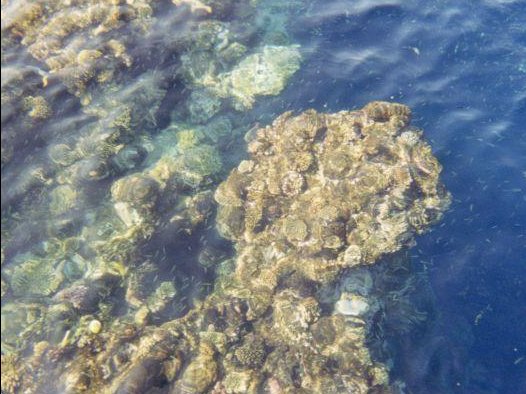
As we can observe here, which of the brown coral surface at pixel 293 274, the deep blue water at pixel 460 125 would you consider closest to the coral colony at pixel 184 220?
the brown coral surface at pixel 293 274

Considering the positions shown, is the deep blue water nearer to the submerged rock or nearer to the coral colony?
the submerged rock

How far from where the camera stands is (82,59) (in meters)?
9.43

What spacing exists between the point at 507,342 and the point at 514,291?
3.87ft

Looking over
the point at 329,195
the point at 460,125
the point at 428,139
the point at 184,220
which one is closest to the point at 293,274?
the point at 329,195

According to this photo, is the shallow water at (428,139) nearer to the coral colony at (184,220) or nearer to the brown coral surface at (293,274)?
the coral colony at (184,220)

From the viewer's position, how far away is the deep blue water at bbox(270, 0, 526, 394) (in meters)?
8.65

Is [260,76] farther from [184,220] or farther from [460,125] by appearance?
[460,125]

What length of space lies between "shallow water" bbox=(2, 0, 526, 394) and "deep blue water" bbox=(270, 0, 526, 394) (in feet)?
0.10

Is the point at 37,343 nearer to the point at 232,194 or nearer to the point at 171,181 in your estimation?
the point at 171,181

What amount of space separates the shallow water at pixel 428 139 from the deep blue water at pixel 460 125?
1.2 inches

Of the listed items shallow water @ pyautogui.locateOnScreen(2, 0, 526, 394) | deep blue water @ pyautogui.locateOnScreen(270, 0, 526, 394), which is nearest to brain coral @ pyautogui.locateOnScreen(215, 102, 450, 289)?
shallow water @ pyautogui.locateOnScreen(2, 0, 526, 394)

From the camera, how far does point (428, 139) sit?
948cm

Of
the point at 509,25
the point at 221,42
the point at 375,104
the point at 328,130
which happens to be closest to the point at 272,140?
the point at 328,130

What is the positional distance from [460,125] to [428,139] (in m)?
0.98
